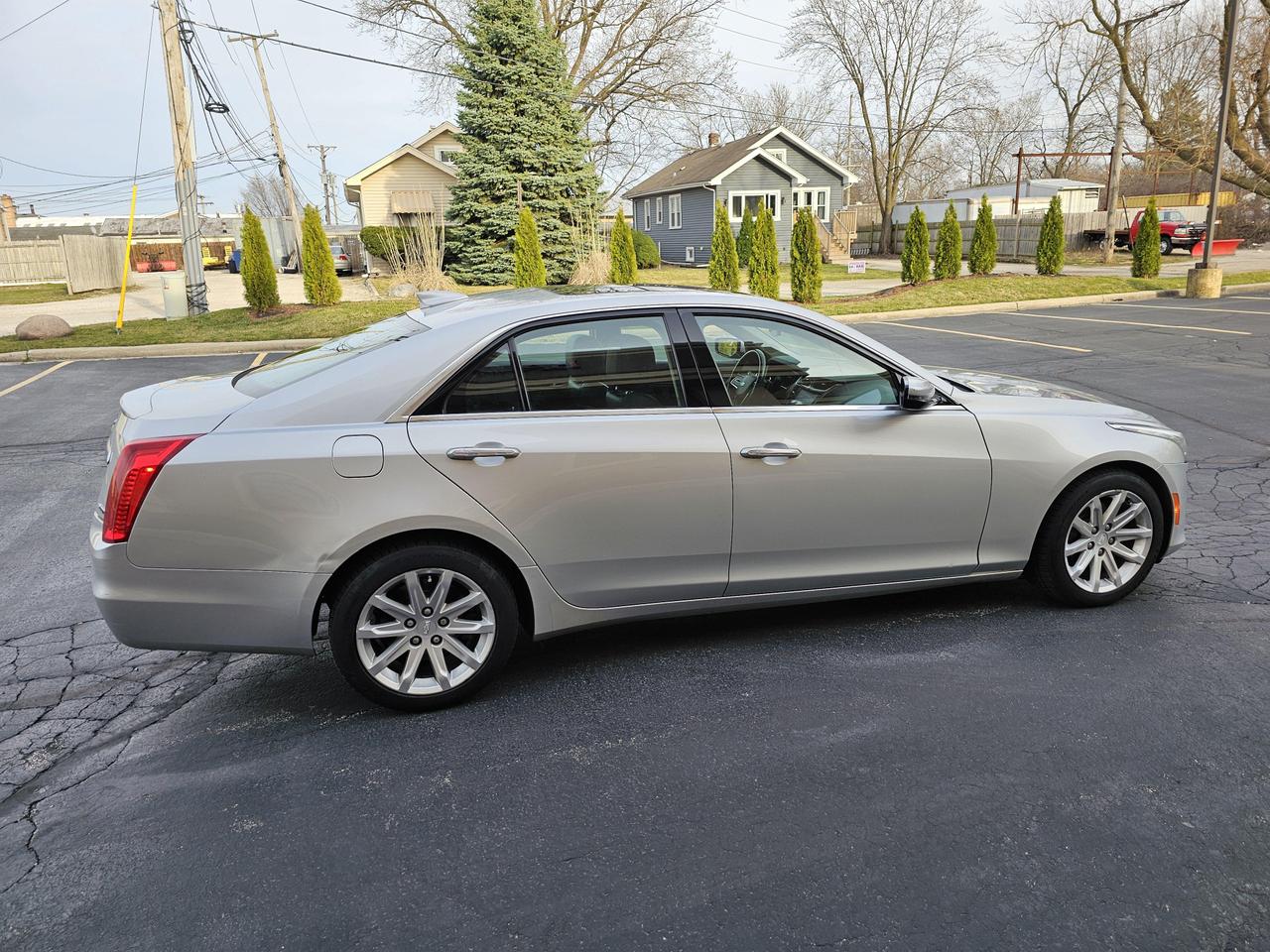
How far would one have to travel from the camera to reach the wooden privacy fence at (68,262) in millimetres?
29625

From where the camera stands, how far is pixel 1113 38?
2927cm

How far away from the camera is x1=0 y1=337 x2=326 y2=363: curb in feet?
47.5

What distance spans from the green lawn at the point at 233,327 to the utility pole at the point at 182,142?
1.22 metres

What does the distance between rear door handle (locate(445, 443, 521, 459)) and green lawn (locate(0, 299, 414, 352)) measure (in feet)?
42.8

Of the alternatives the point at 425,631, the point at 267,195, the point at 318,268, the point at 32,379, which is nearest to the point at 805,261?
the point at 318,268

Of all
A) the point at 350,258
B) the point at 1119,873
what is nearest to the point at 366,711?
the point at 1119,873

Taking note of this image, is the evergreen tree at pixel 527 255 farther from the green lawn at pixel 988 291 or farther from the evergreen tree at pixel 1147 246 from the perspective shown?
the evergreen tree at pixel 1147 246

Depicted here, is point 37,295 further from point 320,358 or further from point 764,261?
point 320,358

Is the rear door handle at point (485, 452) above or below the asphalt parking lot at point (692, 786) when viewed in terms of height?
above

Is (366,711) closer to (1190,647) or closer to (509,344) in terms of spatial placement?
(509,344)

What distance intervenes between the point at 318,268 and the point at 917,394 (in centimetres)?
1682

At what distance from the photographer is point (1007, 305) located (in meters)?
20.0

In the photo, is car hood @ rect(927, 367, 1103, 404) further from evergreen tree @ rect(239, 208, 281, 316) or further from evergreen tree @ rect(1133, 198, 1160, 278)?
evergreen tree @ rect(1133, 198, 1160, 278)

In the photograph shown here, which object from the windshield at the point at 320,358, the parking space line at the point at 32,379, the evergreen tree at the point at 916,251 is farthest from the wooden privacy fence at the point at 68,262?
the windshield at the point at 320,358
